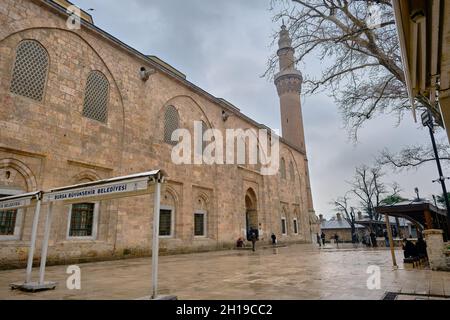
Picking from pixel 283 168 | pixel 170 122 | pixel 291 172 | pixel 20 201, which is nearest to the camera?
pixel 20 201

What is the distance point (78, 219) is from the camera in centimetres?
1105

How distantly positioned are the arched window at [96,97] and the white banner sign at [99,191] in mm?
7601

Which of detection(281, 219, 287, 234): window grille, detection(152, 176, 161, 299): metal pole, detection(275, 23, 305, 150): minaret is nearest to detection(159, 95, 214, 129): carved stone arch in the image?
detection(152, 176, 161, 299): metal pole

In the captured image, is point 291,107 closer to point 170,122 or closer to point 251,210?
point 251,210

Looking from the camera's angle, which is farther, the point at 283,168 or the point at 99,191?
the point at 283,168

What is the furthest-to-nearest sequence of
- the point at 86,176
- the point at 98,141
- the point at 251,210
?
the point at 251,210, the point at 98,141, the point at 86,176

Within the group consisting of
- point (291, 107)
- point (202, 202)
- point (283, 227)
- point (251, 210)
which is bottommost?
point (283, 227)

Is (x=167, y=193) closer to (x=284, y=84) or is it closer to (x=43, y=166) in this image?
(x=43, y=166)

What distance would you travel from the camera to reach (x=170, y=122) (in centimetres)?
1609

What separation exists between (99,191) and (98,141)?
27.3 feet

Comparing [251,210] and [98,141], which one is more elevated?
[98,141]

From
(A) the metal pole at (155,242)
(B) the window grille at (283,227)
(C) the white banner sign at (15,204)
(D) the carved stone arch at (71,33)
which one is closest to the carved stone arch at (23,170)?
(C) the white banner sign at (15,204)

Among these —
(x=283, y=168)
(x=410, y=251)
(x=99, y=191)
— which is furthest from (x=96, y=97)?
(x=283, y=168)
